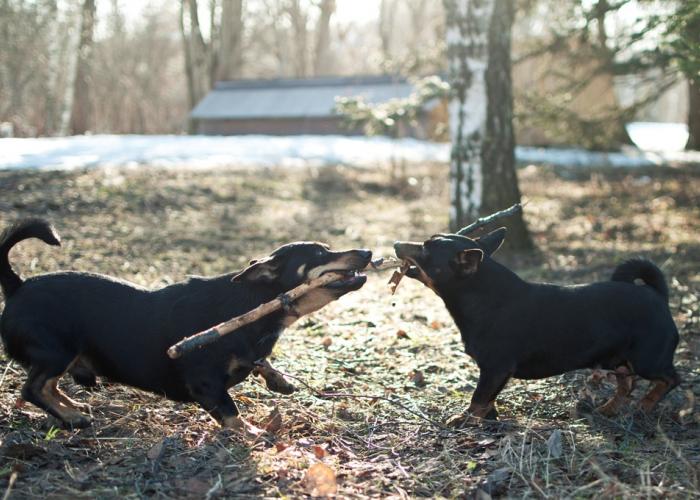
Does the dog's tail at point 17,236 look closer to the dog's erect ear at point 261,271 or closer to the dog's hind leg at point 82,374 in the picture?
the dog's hind leg at point 82,374

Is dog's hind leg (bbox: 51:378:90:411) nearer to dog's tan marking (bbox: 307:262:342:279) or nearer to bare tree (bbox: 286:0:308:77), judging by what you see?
dog's tan marking (bbox: 307:262:342:279)

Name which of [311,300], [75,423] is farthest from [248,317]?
[75,423]

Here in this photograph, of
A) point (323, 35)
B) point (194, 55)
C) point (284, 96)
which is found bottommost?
point (284, 96)

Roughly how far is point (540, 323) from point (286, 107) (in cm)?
2313

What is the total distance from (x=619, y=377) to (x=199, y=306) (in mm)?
2890

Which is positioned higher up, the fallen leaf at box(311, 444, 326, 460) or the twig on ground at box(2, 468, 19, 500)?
the twig on ground at box(2, 468, 19, 500)

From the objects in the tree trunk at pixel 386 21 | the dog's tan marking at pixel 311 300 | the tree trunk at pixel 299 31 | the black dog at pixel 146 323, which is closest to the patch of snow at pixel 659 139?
the tree trunk at pixel 386 21

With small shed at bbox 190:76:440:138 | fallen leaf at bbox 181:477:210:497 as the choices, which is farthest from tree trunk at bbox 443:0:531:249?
small shed at bbox 190:76:440:138

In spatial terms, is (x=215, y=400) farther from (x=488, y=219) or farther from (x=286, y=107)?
(x=286, y=107)

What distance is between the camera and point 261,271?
4.60 metres

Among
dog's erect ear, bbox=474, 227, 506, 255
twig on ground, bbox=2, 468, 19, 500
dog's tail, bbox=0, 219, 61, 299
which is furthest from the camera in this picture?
dog's erect ear, bbox=474, 227, 506, 255

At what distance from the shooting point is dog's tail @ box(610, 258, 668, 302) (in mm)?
5043

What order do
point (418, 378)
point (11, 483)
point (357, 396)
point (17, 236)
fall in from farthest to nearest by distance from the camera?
point (418, 378)
point (357, 396)
point (17, 236)
point (11, 483)

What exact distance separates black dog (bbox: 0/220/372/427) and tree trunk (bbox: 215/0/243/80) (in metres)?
30.4
